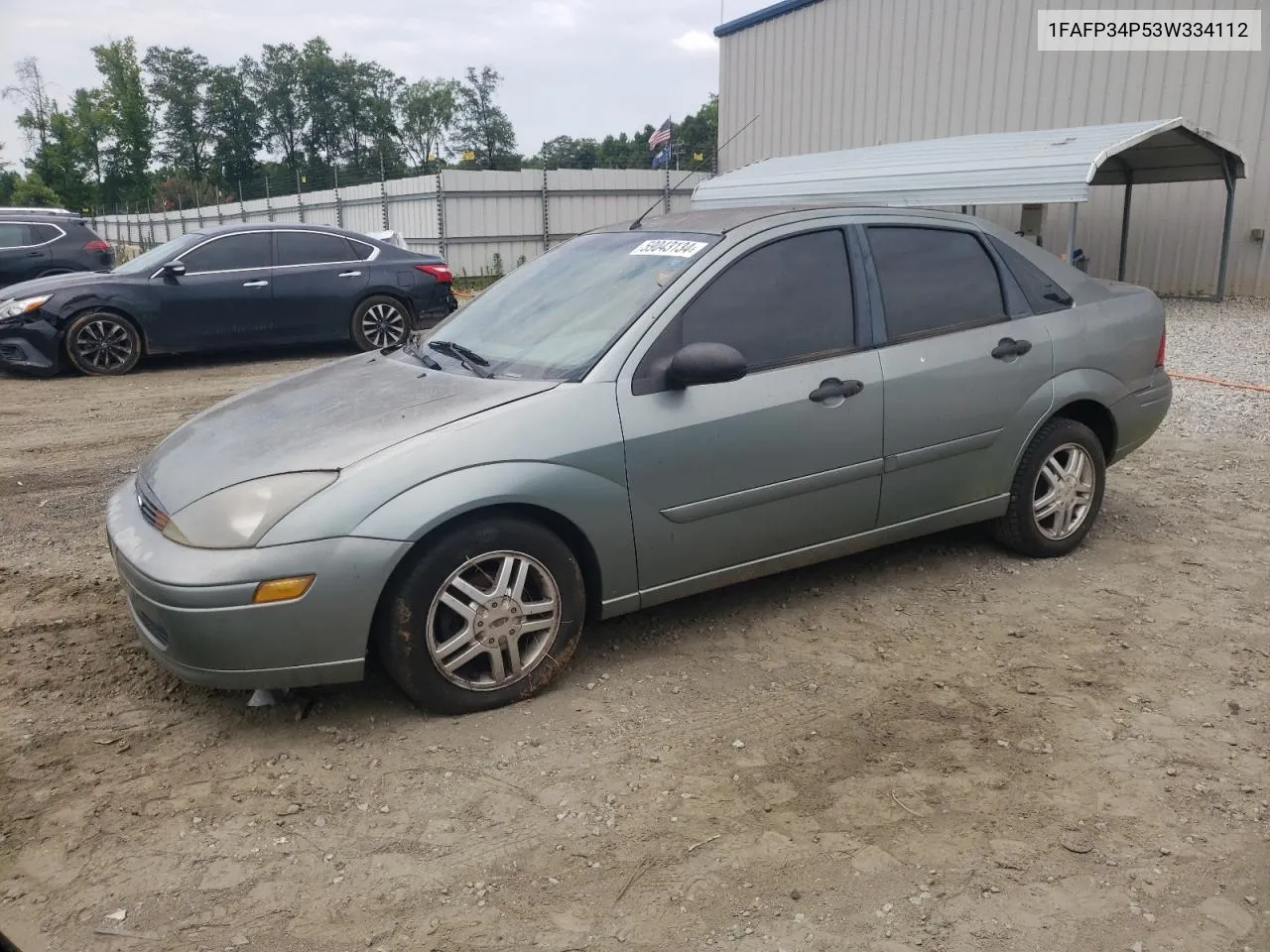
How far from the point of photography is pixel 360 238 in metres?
11.6

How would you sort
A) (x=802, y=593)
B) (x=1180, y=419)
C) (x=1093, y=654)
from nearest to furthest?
(x=1093, y=654)
(x=802, y=593)
(x=1180, y=419)

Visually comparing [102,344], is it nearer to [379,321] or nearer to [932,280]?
[379,321]

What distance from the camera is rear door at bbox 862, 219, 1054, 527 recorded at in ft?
14.0

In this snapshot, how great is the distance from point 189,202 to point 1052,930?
214ft

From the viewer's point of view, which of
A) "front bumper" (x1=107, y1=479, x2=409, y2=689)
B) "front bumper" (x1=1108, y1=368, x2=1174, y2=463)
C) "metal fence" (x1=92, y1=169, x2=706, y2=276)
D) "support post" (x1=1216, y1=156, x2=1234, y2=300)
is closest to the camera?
"front bumper" (x1=107, y1=479, x2=409, y2=689)

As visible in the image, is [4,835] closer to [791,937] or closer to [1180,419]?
[791,937]

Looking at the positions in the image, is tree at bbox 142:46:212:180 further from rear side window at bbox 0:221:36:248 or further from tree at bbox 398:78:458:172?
rear side window at bbox 0:221:36:248

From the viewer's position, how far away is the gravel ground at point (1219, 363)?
7.73 meters

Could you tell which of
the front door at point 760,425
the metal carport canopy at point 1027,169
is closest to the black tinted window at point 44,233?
the metal carport canopy at point 1027,169

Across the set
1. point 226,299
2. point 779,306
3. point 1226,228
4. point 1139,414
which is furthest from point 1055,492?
point 1226,228

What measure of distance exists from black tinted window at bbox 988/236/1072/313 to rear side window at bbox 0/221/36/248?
13493mm

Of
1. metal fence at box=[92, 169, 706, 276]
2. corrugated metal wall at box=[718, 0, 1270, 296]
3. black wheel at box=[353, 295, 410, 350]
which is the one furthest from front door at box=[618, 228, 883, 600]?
metal fence at box=[92, 169, 706, 276]

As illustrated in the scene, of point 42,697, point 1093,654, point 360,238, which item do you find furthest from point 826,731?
point 360,238

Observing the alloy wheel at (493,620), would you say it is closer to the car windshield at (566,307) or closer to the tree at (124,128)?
the car windshield at (566,307)
